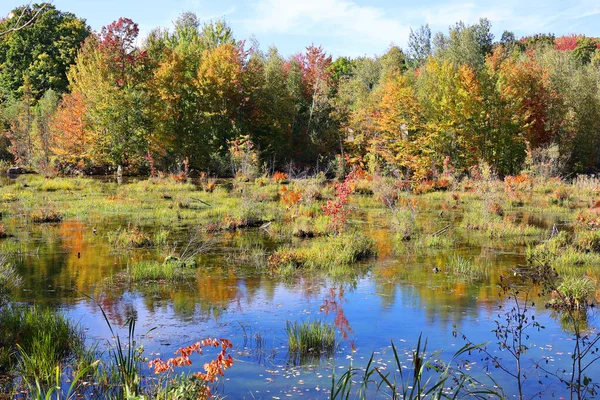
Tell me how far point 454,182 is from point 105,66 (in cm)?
2009

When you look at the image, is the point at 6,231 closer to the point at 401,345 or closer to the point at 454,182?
the point at 401,345

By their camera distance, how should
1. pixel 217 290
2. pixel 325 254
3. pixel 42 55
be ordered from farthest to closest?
pixel 42 55 → pixel 325 254 → pixel 217 290

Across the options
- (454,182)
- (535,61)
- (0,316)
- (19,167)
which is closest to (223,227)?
(0,316)

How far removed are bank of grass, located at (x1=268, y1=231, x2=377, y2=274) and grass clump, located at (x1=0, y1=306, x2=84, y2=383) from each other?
16.3ft

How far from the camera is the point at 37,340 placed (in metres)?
6.34

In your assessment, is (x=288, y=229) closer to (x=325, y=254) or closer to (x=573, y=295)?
(x=325, y=254)

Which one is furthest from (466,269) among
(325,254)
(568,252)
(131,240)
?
(131,240)

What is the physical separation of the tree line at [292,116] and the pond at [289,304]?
1843 cm

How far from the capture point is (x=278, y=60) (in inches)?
1657

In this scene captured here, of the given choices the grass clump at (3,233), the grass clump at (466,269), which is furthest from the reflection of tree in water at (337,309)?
the grass clump at (3,233)

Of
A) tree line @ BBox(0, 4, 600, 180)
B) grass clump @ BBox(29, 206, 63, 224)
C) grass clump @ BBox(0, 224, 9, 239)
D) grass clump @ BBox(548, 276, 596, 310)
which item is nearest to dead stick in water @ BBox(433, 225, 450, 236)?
grass clump @ BBox(548, 276, 596, 310)

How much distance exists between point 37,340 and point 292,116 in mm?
34427

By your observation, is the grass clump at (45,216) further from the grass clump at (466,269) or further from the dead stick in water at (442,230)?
the grass clump at (466,269)

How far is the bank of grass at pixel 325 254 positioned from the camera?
11.8 metres
